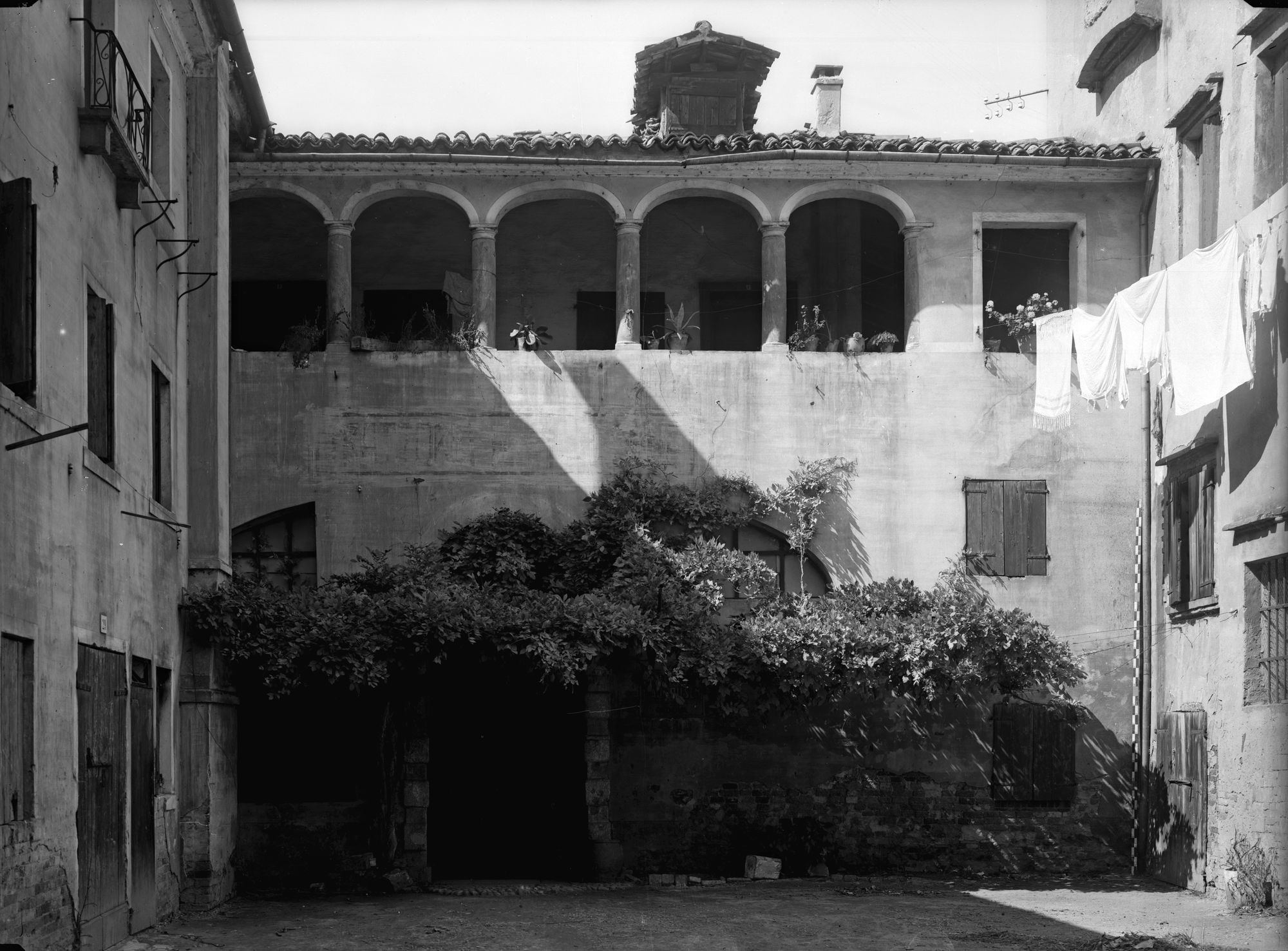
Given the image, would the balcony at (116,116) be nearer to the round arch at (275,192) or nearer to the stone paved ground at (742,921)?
the round arch at (275,192)

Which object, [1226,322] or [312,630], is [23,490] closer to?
[312,630]

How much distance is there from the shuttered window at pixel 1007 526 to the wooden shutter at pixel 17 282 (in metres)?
11.8

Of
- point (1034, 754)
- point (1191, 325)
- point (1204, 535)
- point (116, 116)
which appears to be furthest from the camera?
point (1034, 754)

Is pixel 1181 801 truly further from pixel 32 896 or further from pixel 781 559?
pixel 32 896

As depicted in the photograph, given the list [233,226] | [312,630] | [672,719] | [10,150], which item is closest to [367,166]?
[233,226]

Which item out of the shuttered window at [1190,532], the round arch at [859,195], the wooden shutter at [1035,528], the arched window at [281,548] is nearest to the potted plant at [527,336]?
the arched window at [281,548]

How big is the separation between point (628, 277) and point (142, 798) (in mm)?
8697

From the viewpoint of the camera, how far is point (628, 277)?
18.7 m

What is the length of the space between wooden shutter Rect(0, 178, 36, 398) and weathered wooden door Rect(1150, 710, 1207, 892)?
1174 centimetres

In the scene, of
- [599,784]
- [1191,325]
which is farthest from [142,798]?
[1191,325]

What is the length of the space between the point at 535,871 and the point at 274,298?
8.24 m

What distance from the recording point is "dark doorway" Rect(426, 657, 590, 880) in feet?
60.2

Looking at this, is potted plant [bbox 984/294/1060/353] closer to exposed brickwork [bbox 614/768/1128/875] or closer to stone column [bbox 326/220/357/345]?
exposed brickwork [bbox 614/768/1128/875]

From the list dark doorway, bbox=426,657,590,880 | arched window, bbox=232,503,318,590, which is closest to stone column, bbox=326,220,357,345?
arched window, bbox=232,503,318,590
